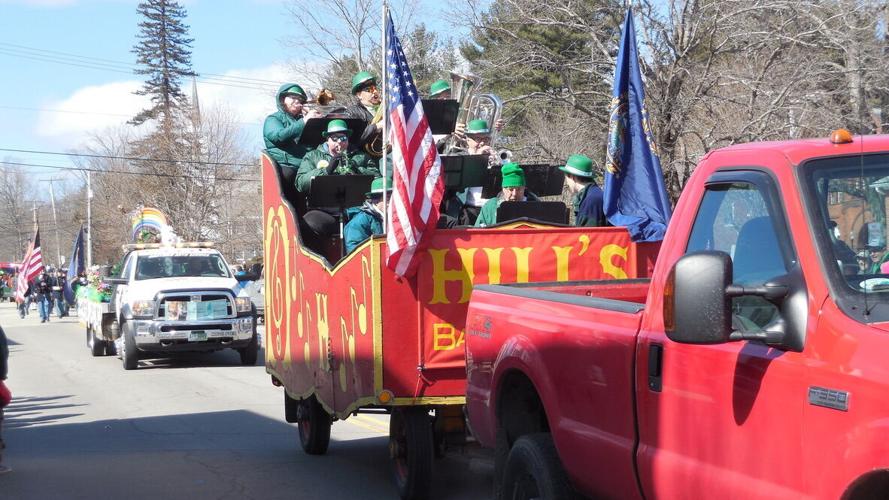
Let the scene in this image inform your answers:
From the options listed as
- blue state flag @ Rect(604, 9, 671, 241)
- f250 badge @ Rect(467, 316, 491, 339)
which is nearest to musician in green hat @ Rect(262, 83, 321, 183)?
blue state flag @ Rect(604, 9, 671, 241)

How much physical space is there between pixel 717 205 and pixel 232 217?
57150 millimetres

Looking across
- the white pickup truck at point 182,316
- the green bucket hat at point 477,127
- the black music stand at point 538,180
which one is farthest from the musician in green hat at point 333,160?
the white pickup truck at point 182,316

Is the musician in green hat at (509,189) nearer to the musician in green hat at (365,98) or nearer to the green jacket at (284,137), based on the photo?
the musician in green hat at (365,98)

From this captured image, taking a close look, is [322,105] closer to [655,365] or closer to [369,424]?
[369,424]

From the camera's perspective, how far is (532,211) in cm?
851

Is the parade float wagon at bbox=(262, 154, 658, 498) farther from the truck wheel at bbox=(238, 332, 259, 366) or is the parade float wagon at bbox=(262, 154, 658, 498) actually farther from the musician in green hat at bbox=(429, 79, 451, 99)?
the truck wheel at bbox=(238, 332, 259, 366)

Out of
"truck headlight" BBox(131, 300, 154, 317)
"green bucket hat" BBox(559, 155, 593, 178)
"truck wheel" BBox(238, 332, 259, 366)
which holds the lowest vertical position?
"truck wheel" BBox(238, 332, 259, 366)

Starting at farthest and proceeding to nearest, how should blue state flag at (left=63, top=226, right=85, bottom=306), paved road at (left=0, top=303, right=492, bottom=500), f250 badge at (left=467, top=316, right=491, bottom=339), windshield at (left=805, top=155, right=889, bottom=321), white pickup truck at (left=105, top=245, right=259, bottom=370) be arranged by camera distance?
blue state flag at (left=63, top=226, right=85, bottom=306) → white pickup truck at (left=105, top=245, right=259, bottom=370) → paved road at (left=0, top=303, right=492, bottom=500) → f250 badge at (left=467, top=316, right=491, bottom=339) → windshield at (left=805, top=155, right=889, bottom=321)

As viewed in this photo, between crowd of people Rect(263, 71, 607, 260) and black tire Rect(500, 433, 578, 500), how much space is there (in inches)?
132

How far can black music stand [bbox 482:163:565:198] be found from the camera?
9.87 metres

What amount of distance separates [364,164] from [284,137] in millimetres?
889

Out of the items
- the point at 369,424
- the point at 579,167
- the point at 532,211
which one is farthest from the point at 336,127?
the point at 369,424

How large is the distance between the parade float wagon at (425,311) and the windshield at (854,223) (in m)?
3.88

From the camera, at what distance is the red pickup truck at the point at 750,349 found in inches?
120
